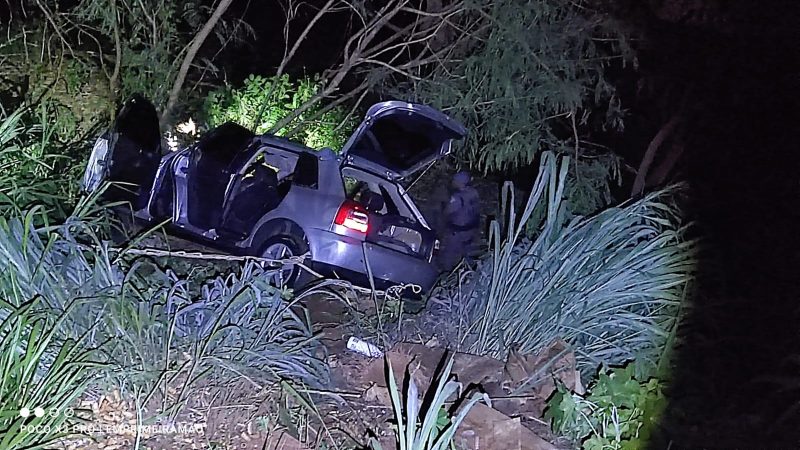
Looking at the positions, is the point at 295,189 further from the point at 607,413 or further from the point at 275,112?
the point at 275,112

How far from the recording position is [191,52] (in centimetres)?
968

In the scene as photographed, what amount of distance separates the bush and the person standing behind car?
294cm

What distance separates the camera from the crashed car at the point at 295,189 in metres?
6.94

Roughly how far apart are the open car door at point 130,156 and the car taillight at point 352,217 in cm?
175

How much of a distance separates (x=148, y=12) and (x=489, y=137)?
4247mm

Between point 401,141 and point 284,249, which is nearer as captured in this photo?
point 284,249

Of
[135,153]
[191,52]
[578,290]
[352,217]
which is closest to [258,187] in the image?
[352,217]

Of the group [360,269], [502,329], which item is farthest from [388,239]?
[502,329]

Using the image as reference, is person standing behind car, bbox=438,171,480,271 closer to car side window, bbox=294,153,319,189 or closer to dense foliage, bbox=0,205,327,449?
car side window, bbox=294,153,319,189

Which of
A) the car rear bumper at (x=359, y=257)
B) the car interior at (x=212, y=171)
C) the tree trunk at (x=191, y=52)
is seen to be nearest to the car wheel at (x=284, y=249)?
the car rear bumper at (x=359, y=257)

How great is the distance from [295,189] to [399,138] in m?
1.06

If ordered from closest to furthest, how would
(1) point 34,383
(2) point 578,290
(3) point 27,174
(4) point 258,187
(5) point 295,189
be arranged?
(1) point 34,383
(2) point 578,290
(3) point 27,174
(5) point 295,189
(4) point 258,187

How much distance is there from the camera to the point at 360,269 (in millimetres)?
6926

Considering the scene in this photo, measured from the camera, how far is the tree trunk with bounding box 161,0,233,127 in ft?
30.9
